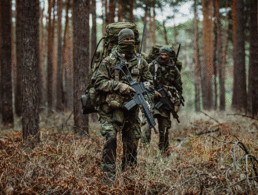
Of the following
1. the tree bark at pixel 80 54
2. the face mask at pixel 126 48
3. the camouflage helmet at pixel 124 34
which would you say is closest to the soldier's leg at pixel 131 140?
the face mask at pixel 126 48

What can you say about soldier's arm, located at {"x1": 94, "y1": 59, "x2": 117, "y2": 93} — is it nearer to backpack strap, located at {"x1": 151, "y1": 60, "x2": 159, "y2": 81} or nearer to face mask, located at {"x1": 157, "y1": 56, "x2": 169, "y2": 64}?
backpack strap, located at {"x1": 151, "y1": 60, "x2": 159, "y2": 81}

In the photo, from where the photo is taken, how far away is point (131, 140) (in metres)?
3.97

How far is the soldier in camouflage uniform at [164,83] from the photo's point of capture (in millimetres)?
5398

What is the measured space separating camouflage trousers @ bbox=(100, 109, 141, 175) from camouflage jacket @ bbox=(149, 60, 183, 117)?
1.48 meters

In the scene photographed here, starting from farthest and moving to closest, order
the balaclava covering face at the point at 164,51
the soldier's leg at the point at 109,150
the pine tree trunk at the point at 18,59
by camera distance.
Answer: the pine tree trunk at the point at 18,59 → the balaclava covering face at the point at 164,51 → the soldier's leg at the point at 109,150

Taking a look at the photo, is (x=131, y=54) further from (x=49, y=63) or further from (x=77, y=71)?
(x=49, y=63)

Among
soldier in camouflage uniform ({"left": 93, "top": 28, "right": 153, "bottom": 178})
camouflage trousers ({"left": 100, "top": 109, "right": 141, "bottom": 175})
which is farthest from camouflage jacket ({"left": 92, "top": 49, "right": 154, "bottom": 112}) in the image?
camouflage trousers ({"left": 100, "top": 109, "right": 141, "bottom": 175})

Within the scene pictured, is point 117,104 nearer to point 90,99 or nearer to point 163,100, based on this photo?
point 90,99

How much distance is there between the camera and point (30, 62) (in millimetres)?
4770

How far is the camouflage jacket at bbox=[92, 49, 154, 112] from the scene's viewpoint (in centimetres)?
369

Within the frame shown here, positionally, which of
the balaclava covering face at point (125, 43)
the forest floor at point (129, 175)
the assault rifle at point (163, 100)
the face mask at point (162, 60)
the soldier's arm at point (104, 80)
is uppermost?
the balaclava covering face at point (125, 43)

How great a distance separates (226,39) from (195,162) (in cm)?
1502

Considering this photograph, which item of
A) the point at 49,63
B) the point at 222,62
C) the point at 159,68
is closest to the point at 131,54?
the point at 159,68

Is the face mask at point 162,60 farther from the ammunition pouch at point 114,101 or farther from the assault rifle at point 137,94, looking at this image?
the ammunition pouch at point 114,101
